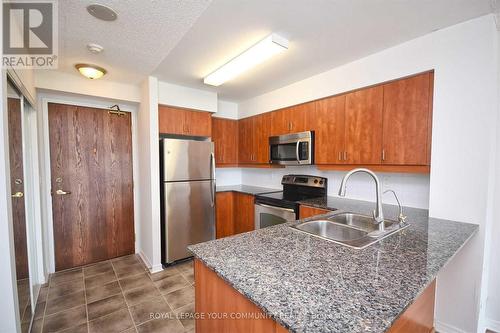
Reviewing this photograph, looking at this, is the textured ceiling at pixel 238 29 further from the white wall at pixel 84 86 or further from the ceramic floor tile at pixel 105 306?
the ceramic floor tile at pixel 105 306

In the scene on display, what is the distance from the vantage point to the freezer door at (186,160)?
9.38 feet

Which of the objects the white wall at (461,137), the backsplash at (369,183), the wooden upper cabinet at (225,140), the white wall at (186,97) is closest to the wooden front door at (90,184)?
the white wall at (186,97)

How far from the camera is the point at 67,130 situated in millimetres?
2812

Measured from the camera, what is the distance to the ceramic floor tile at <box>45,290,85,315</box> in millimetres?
2076

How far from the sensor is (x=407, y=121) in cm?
198

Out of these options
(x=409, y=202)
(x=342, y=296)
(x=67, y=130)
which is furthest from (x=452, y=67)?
(x=67, y=130)

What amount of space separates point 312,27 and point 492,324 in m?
2.83

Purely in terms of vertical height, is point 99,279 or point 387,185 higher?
point 387,185

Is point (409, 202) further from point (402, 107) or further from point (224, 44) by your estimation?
point (224, 44)

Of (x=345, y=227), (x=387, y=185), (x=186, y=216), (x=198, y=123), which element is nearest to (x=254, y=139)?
(x=198, y=123)

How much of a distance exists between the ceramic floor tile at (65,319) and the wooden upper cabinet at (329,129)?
283 cm

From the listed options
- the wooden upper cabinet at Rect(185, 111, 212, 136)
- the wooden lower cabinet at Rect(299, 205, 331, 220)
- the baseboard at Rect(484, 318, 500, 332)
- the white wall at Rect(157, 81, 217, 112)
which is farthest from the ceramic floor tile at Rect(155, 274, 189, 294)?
the baseboard at Rect(484, 318, 500, 332)

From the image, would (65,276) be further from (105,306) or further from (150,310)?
(150,310)

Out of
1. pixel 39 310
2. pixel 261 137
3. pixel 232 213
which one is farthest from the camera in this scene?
pixel 232 213
